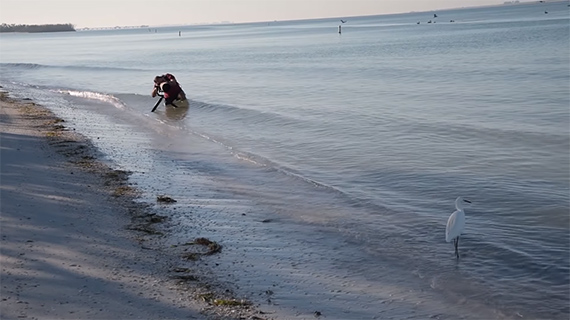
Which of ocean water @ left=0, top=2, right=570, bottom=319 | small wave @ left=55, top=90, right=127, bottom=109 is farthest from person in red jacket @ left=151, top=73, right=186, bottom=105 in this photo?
small wave @ left=55, top=90, right=127, bottom=109

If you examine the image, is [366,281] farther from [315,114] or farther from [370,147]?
[315,114]

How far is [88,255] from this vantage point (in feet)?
22.3

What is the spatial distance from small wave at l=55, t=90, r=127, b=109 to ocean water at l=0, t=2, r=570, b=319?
0.10 m

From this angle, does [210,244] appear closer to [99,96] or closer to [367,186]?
[367,186]

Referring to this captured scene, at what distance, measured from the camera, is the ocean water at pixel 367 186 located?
6.72m

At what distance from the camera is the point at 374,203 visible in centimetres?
1021

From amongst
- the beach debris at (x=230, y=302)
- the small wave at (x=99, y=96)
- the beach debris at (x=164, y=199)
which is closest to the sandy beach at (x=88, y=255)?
the beach debris at (x=230, y=302)

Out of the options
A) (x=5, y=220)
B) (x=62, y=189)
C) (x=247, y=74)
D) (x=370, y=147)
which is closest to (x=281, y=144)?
(x=370, y=147)

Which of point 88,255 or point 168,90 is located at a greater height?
point 168,90

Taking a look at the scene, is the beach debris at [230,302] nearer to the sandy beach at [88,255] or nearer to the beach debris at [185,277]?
the sandy beach at [88,255]

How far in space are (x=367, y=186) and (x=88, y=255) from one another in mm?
5928

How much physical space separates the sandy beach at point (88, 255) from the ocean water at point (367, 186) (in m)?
0.44

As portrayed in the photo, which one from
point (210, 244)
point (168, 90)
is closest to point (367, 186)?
point (210, 244)

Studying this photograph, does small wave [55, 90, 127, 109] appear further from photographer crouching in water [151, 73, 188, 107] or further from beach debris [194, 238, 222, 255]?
beach debris [194, 238, 222, 255]
